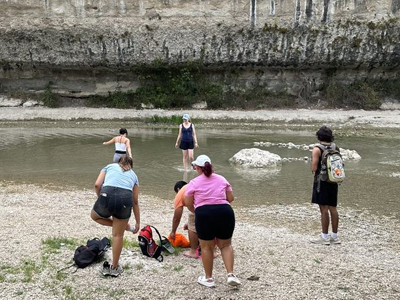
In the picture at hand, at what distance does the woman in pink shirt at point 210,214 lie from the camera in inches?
179

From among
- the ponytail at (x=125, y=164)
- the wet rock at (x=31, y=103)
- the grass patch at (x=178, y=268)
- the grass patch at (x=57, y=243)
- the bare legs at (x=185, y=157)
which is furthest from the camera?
the wet rock at (x=31, y=103)

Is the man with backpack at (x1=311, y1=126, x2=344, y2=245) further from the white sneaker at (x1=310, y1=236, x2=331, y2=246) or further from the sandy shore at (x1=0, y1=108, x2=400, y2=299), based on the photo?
the sandy shore at (x1=0, y1=108, x2=400, y2=299)

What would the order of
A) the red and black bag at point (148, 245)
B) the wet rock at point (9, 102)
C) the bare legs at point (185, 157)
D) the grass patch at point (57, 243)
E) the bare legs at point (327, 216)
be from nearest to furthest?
the red and black bag at point (148, 245) → the grass patch at point (57, 243) → the bare legs at point (327, 216) → the bare legs at point (185, 157) → the wet rock at point (9, 102)

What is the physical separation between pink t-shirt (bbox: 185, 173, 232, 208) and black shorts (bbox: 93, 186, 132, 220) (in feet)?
2.43

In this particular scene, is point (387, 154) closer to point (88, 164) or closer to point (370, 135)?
point (370, 135)

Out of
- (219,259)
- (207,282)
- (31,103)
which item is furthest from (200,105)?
(207,282)

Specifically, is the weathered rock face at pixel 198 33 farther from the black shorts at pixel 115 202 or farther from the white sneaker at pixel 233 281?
the white sneaker at pixel 233 281

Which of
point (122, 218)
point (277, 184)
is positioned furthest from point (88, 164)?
point (122, 218)

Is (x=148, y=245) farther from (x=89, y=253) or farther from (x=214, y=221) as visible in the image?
(x=214, y=221)

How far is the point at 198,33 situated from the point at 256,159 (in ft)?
55.8

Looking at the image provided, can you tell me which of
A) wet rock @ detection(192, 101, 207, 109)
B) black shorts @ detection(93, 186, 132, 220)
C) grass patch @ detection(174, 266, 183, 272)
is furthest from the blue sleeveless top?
wet rock @ detection(192, 101, 207, 109)

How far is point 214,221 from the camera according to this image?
14.9 ft

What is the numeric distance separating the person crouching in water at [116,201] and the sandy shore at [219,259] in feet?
0.84

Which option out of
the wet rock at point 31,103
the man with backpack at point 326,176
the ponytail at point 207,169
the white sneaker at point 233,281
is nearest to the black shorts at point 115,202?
the ponytail at point 207,169
